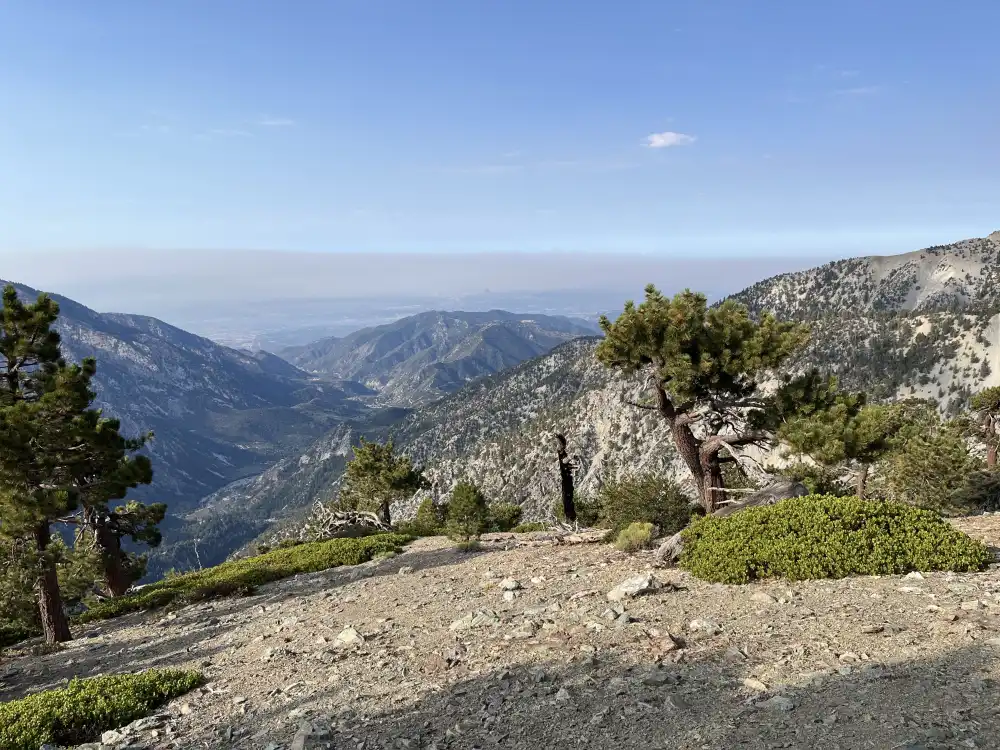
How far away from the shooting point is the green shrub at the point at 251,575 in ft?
63.4

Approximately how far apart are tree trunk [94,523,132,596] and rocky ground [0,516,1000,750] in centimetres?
1220

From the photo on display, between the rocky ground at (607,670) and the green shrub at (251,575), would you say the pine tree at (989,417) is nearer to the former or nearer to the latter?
the rocky ground at (607,670)

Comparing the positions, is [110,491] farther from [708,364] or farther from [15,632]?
[708,364]

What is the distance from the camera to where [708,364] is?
16.8 meters

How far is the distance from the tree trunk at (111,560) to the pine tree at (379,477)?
17639 millimetres

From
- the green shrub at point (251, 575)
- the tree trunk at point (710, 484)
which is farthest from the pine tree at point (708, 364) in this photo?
the green shrub at point (251, 575)

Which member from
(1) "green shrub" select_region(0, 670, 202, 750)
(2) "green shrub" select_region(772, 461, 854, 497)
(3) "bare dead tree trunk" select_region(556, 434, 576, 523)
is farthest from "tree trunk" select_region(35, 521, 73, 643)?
(2) "green shrub" select_region(772, 461, 854, 497)

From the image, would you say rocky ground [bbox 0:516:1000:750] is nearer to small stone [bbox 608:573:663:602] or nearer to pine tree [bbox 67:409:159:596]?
small stone [bbox 608:573:663:602]

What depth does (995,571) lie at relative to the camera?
35.1 ft

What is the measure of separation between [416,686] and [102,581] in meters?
26.3

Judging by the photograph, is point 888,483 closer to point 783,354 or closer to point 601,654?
point 783,354

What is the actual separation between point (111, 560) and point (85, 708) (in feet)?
64.5

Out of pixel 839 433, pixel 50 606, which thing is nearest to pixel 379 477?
pixel 50 606

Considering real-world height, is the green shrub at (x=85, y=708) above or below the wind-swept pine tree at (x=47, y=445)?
below
